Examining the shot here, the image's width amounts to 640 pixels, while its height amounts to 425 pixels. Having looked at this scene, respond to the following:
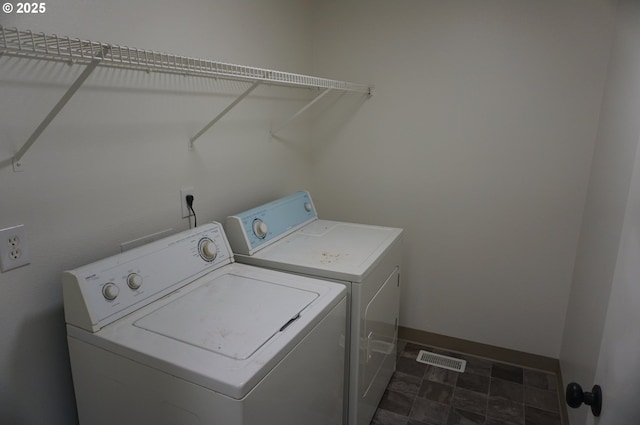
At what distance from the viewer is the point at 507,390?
2.41 m

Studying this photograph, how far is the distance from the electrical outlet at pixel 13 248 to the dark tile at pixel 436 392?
84.1 inches

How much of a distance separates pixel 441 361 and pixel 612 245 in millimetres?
1483

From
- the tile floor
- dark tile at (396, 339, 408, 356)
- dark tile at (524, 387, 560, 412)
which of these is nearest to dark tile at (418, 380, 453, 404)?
the tile floor

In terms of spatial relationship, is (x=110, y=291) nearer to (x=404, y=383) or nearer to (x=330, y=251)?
(x=330, y=251)

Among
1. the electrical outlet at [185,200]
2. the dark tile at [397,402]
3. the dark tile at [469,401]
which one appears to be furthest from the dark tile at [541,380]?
the electrical outlet at [185,200]

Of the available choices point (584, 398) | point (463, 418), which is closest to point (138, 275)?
point (584, 398)

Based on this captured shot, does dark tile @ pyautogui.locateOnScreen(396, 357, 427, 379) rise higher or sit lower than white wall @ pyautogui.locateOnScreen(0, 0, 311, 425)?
lower

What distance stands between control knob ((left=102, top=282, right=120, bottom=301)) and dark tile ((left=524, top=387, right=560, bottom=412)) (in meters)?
2.28

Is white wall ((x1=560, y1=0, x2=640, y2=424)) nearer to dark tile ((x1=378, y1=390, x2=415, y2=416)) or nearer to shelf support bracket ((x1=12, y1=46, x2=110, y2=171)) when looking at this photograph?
dark tile ((x1=378, y1=390, x2=415, y2=416))

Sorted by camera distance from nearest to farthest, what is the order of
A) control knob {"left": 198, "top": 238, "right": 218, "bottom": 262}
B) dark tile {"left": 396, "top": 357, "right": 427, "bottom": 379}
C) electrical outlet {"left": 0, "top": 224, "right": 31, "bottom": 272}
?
1. electrical outlet {"left": 0, "top": 224, "right": 31, "bottom": 272}
2. control knob {"left": 198, "top": 238, "right": 218, "bottom": 262}
3. dark tile {"left": 396, "top": 357, "right": 427, "bottom": 379}

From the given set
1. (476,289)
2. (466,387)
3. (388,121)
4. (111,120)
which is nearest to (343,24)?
(388,121)

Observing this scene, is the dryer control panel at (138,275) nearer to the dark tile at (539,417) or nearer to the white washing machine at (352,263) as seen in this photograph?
the white washing machine at (352,263)

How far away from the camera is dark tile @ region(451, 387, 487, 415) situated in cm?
226

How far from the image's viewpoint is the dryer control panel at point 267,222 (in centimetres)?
191
